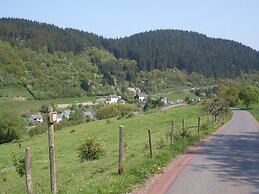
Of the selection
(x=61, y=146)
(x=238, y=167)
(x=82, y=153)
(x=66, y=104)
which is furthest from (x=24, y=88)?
(x=238, y=167)

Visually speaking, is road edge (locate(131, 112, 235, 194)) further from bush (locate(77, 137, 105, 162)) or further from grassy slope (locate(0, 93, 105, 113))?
grassy slope (locate(0, 93, 105, 113))

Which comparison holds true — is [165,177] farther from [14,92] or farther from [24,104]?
[14,92]

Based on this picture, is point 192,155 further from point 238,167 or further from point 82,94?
point 82,94

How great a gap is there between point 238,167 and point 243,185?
3746mm

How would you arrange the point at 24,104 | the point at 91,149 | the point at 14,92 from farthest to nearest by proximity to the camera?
the point at 14,92, the point at 24,104, the point at 91,149

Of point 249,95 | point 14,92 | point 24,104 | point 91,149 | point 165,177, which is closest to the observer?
point 165,177

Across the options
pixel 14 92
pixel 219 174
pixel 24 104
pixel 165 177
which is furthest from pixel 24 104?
pixel 165 177

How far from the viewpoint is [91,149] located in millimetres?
25422

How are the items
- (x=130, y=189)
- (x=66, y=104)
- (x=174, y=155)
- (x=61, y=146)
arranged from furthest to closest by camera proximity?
(x=66, y=104) < (x=61, y=146) < (x=174, y=155) < (x=130, y=189)

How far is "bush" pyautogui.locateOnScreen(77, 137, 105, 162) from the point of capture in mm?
25297

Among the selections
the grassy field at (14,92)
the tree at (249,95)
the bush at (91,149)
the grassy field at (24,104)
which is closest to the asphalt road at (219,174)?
the bush at (91,149)

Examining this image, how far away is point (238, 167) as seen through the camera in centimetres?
1595

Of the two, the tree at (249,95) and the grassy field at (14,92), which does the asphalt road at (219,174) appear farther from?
the grassy field at (14,92)

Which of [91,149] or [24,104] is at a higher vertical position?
[91,149]
